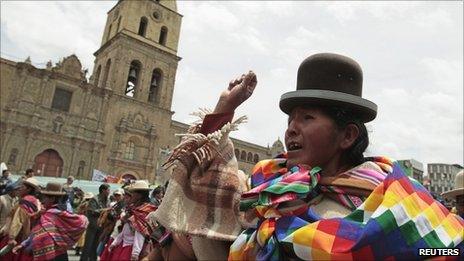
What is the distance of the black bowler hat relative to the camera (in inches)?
52.1

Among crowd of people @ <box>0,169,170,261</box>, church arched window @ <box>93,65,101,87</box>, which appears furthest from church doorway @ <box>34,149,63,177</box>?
crowd of people @ <box>0,169,170,261</box>

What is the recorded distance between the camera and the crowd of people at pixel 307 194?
103 cm

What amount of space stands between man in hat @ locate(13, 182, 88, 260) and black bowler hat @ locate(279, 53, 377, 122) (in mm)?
4934

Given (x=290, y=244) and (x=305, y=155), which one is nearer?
(x=290, y=244)

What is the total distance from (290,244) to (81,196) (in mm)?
12641

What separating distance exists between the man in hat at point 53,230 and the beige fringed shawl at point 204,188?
4368 mm

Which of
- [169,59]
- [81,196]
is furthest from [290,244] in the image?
[169,59]

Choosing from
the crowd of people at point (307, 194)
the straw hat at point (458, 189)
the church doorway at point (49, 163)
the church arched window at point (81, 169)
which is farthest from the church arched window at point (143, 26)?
the crowd of people at point (307, 194)

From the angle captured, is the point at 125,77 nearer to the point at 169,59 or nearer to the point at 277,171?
the point at 169,59

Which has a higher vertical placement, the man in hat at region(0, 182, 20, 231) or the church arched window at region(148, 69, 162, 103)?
the church arched window at region(148, 69, 162, 103)

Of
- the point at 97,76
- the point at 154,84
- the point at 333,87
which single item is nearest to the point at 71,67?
the point at 97,76

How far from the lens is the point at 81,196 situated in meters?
12.4

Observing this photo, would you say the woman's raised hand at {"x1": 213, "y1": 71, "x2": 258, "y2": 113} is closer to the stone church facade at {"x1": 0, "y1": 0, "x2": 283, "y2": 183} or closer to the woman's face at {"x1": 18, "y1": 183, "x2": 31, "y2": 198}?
the woman's face at {"x1": 18, "y1": 183, "x2": 31, "y2": 198}

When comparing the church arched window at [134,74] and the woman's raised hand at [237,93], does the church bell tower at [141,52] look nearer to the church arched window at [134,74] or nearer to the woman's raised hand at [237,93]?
the church arched window at [134,74]
